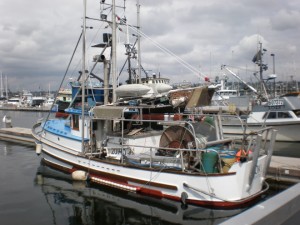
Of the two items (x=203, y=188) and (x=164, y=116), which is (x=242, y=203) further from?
(x=164, y=116)

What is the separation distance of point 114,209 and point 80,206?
4.40 feet

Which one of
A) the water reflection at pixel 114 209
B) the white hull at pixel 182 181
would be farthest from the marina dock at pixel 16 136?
the white hull at pixel 182 181

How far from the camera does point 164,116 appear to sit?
13.2m

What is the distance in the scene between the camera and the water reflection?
31.7 ft

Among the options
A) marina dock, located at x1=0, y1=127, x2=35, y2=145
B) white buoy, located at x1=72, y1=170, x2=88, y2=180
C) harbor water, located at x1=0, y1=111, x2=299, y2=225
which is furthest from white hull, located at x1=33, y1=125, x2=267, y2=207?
marina dock, located at x1=0, y1=127, x2=35, y2=145

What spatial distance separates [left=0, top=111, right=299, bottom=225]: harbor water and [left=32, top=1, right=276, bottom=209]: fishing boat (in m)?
0.35

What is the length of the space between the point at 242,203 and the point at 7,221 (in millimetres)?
7227

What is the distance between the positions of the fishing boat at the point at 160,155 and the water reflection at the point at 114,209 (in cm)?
27

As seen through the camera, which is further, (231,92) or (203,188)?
(231,92)

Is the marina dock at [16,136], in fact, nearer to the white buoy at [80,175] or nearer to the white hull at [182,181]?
the white buoy at [80,175]

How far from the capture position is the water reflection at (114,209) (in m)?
9.66

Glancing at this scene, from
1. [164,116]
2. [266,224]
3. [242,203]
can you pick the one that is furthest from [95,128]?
[266,224]

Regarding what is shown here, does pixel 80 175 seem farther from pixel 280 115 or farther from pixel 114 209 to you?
pixel 280 115

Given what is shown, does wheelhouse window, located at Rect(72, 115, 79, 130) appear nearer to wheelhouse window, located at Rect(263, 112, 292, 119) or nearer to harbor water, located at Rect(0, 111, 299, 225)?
harbor water, located at Rect(0, 111, 299, 225)
